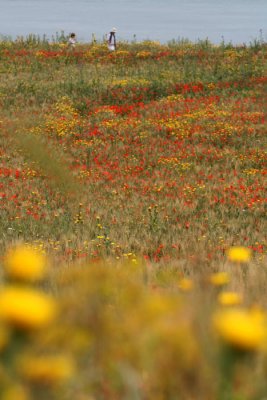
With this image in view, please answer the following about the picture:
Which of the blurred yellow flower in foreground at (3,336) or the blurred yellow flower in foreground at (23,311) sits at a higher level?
the blurred yellow flower in foreground at (23,311)

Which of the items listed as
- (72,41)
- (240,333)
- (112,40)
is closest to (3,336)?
(240,333)

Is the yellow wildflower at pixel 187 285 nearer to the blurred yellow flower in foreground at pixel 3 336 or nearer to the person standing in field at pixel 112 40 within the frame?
the blurred yellow flower in foreground at pixel 3 336

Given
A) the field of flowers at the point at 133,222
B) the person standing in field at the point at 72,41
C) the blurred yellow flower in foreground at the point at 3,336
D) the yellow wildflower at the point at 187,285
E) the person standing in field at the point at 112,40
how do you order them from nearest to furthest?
the blurred yellow flower in foreground at the point at 3,336 < the field of flowers at the point at 133,222 < the yellow wildflower at the point at 187,285 < the person standing in field at the point at 112,40 < the person standing in field at the point at 72,41

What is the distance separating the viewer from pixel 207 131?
21.7 m

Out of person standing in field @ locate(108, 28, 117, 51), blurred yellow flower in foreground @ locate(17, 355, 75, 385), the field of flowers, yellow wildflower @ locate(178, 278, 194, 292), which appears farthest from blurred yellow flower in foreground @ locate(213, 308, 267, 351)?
person standing in field @ locate(108, 28, 117, 51)

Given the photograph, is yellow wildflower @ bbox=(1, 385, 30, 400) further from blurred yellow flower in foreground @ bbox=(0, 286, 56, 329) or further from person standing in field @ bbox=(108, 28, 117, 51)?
person standing in field @ bbox=(108, 28, 117, 51)

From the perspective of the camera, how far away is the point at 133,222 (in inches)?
451

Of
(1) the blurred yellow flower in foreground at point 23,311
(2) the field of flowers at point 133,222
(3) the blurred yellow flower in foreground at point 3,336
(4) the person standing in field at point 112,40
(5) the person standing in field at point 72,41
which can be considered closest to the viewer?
(1) the blurred yellow flower in foreground at point 23,311

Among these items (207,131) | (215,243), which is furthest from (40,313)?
(207,131)

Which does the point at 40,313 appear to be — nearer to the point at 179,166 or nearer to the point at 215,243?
the point at 215,243

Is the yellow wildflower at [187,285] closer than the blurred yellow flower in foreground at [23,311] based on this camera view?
No

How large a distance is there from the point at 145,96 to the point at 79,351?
26420 millimetres

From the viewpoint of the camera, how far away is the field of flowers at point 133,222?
4.75ft

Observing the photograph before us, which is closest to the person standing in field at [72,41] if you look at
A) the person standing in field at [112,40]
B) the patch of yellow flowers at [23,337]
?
the person standing in field at [112,40]
